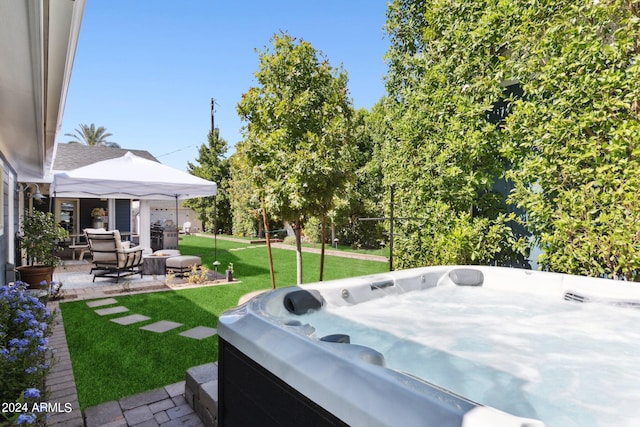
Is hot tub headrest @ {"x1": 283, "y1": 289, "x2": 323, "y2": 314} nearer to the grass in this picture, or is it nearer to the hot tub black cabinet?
the hot tub black cabinet

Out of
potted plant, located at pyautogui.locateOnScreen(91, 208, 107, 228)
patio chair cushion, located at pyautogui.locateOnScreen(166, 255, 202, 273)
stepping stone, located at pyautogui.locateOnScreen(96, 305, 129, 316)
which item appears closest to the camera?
→ stepping stone, located at pyautogui.locateOnScreen(96, 305, 129, 316)

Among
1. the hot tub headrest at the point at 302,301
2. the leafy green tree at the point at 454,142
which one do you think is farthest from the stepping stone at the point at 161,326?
the leafy green tree at the point at 454,142

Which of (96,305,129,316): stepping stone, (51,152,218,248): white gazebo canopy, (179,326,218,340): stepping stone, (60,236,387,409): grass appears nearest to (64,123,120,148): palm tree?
(51,152,218,248): white gazebo canopy

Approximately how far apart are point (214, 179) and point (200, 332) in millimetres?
19188

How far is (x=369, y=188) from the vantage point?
13.2 meters

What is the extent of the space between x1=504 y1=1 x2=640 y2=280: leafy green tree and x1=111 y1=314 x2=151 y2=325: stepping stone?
519 cm

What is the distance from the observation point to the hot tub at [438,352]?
123 cm

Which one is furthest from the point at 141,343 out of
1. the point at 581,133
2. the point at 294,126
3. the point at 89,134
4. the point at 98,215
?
the point at 89,134

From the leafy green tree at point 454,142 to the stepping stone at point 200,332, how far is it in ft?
11.3

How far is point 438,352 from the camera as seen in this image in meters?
2.66

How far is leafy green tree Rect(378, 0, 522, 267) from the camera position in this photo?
4672 millimetres

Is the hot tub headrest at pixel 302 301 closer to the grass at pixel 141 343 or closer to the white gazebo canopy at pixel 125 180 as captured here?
the grass at pixel 141 343

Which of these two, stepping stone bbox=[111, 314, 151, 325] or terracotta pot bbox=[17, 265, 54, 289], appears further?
terracotta pot bbox=[17, 265, 54, 289]

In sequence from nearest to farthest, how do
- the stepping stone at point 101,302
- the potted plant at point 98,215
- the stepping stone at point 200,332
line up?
the stepping stone at point 200,332 → the stepping stone at point 101,302 → the potted plant at point 98,215
